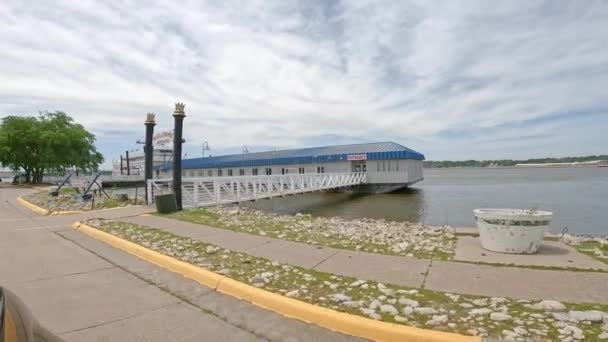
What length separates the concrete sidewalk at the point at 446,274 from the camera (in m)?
4.17

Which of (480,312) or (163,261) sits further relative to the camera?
(163,261)

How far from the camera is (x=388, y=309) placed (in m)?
3.79

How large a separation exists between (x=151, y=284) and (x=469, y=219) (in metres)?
16.4

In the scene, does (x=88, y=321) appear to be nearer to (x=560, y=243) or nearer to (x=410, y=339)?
(x=410, y=339)

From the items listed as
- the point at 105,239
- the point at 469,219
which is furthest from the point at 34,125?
the point at 469,219

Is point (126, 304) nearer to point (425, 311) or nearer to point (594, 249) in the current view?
point (425, 311)

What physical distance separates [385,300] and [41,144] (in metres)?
49.9

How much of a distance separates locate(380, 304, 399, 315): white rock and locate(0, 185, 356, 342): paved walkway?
0.59m

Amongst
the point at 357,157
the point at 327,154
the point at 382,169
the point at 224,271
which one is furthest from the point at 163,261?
the point at 327,154

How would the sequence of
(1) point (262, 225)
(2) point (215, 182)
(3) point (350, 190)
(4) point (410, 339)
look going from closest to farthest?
(4) point (410, 339) < (1) point (262, 225) < (2) point (215, 182) < (3) point (350, 190)

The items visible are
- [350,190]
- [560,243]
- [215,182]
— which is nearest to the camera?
[560,243]

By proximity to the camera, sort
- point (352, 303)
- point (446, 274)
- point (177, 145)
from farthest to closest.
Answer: point (177, 145), point (446, 274), point (352, 303)

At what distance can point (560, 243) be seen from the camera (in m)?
6.92

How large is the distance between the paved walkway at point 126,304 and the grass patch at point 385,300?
0.49 m
